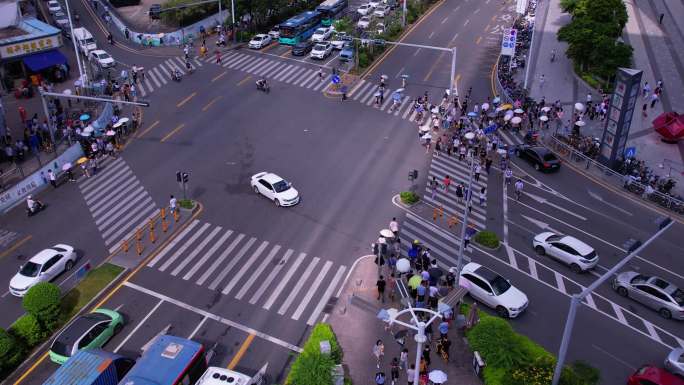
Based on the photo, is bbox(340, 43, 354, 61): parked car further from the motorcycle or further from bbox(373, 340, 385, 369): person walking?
bbox(373, 340, 385, 369): person walking

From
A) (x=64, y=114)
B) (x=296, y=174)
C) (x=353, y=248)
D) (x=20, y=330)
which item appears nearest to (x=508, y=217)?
(x=353, y=248)

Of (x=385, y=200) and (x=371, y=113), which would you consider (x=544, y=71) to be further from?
(x=385, y=200)

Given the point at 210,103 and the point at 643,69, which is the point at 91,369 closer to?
the point at 210,103

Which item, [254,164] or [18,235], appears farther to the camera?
[254,164]

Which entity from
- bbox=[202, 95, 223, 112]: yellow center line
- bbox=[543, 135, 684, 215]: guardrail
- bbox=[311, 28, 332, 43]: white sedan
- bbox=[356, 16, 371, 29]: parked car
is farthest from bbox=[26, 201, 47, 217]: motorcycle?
bbox=[356, 16, 371, 29]: parked car

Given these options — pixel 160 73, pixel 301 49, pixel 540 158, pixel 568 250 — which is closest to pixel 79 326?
pixel 568 250

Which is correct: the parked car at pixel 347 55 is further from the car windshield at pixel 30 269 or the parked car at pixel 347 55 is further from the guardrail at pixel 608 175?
the car windshield at pixel 30 269

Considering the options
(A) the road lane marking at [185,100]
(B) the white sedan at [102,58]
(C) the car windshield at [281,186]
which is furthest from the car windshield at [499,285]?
(B) the white sedan at [102,58]
